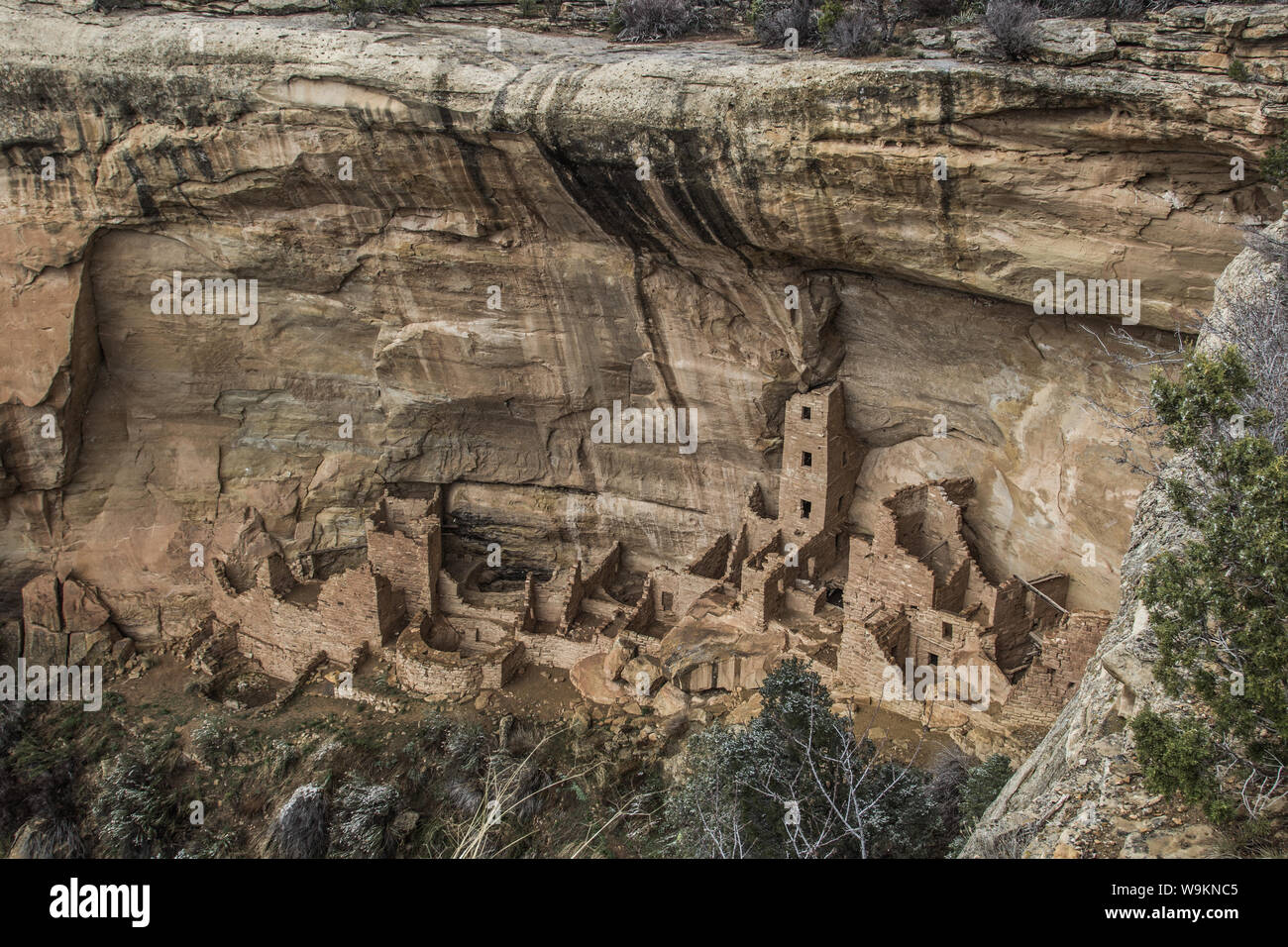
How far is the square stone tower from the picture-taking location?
18078mm

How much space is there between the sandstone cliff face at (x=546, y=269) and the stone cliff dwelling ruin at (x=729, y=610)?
2.50 feet

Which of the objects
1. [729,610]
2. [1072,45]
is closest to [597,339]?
[729,610]

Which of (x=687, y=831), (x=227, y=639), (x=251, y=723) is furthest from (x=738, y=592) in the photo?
(x=227, y=639)

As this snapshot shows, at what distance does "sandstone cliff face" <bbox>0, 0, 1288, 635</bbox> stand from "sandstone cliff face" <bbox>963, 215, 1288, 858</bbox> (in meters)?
3.15

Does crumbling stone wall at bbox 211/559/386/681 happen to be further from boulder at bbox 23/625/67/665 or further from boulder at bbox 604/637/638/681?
boulder at bbox 604/637/638/681

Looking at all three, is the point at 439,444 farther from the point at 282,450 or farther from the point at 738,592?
the point at 738,592

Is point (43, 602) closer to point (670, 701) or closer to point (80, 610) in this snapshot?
point (80, 610)

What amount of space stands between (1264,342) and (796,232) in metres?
6.52

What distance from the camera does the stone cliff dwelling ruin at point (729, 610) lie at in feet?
52.9

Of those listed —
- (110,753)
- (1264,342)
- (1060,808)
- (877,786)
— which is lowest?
(110,753)

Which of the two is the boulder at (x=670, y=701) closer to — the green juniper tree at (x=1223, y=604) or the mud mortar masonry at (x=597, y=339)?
the mud mortar masonry at (x=597, y=339)

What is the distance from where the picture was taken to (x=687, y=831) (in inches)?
536

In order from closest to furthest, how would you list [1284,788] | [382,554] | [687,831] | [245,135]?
[1284,788]
[687,831]
[245,135]
[382,554]

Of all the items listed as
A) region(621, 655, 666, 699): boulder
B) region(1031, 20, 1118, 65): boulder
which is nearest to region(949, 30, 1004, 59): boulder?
region(1031, 20, 1118, 65): boulder
